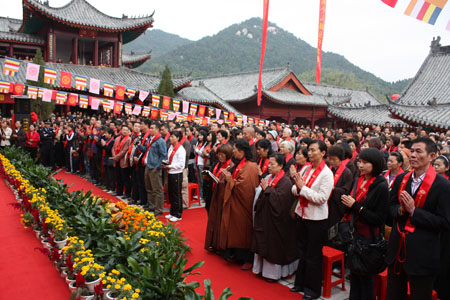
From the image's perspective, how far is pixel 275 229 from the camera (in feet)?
14.3

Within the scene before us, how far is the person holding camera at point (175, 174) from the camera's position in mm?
6707

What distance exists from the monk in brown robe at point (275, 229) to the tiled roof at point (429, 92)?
9.80 m

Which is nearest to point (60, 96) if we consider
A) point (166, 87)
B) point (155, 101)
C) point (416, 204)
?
point (155, 101)

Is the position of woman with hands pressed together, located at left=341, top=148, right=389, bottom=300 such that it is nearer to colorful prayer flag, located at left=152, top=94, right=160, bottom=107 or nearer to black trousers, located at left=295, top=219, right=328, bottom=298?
black trousers, located at left=295, top=219, right=328, bottom=298

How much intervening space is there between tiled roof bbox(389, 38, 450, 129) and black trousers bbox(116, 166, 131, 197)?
9897mm

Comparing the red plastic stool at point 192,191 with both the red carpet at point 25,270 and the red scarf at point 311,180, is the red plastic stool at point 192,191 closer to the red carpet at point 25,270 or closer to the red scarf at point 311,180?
the red carpet at point 25,270

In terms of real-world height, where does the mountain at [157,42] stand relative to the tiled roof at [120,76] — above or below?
above

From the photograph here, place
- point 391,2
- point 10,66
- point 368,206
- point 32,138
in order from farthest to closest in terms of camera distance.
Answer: point 32,138, point 10,66, point 391,2, point 368,206

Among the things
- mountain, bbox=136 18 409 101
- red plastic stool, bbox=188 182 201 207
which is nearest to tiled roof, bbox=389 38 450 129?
red plastic stool, bbox=188 182 201 207

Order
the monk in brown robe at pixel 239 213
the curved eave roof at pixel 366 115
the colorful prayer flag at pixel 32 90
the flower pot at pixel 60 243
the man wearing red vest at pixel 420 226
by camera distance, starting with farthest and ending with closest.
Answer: the curved eave roof at pixel 366 115, the colorful prayer flag at pixel 32 90, the monk in brown robe at pixel 239 213, the flower pot at pixel 60 243, the man wearing red vest at pixel 420 226

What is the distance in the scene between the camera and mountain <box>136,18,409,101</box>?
2253 inches

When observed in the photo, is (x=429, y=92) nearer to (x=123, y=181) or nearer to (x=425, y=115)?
(x=425, y=115)

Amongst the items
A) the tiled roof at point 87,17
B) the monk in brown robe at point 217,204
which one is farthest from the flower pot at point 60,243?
the tiled roof at point 87,17

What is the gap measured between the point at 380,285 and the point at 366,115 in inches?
665
